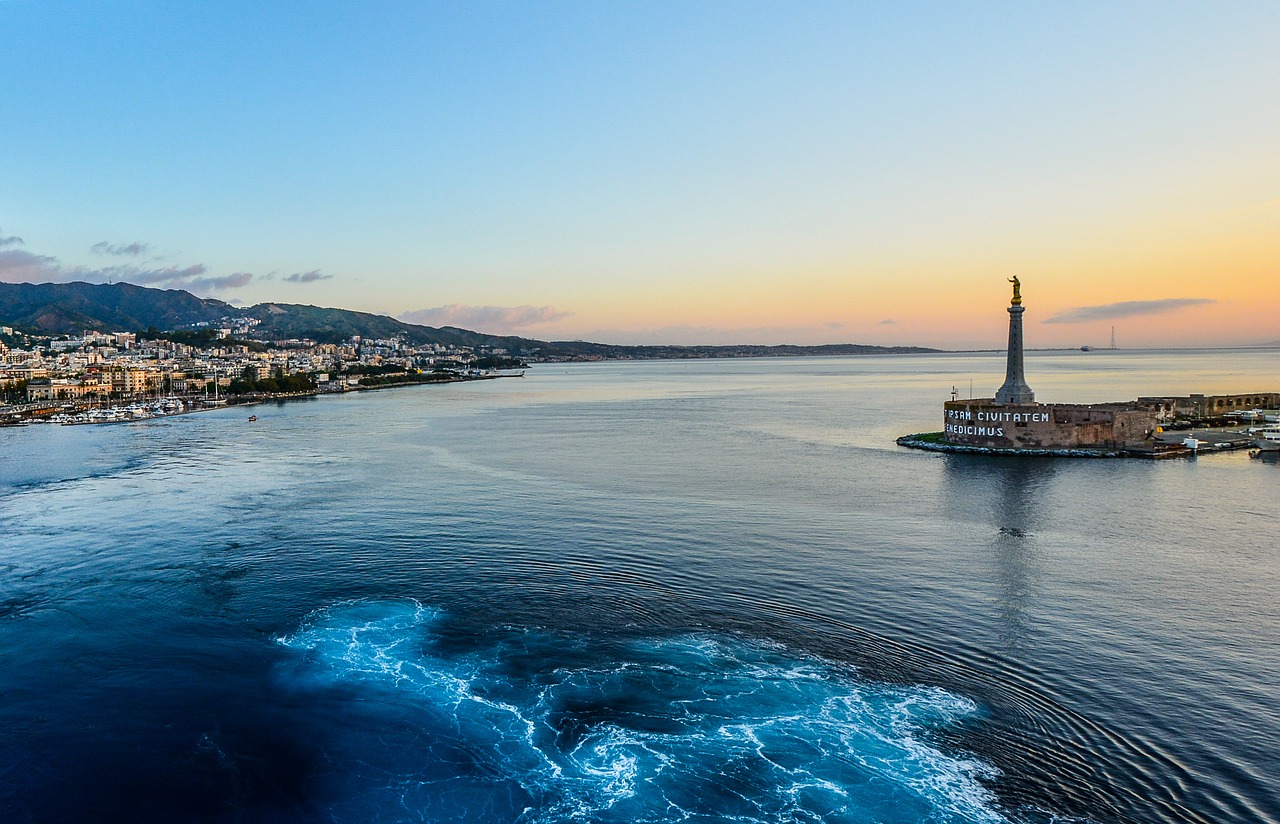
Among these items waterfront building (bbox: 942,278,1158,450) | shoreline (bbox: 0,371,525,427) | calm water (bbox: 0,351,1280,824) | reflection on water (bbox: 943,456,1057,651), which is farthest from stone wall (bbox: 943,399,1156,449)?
shoreline (bbox: 0,371,525,427)

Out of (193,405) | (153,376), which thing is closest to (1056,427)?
(193,405)

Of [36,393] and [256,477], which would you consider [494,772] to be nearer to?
[256,477]

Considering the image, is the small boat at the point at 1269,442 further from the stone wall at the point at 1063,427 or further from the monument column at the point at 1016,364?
the monument column at the point at 1016,364

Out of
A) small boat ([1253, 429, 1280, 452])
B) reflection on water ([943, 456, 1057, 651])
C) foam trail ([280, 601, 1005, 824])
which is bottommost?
foam trail ([280, 601, 1005, 824])

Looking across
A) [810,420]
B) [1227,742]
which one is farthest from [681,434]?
[1227,742]

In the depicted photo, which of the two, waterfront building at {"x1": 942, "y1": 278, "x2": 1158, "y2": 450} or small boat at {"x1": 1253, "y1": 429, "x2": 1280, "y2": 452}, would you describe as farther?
waterfront building at {"x1": 942, "y1": 278, "x2": 1158, "y2": 450}

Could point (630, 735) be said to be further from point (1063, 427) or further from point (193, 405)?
point (193, 405)

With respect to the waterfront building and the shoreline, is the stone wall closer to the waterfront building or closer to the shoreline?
the waterfront building
